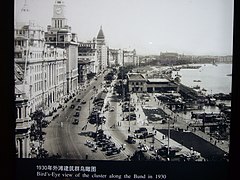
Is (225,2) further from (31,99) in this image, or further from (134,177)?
(31,99)

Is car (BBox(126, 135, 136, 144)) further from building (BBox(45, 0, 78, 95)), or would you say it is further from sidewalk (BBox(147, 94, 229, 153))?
building (BBox(45, 0, 78, 95))

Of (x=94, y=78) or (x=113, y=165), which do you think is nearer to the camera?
(x=113, y=165)

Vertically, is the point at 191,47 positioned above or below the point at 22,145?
above

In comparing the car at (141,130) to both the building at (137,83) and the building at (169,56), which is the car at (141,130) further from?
the building at (169,56)

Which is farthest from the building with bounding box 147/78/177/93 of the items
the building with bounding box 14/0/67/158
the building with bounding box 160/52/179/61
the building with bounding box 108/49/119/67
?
the building with bounding box 14/0/67/158

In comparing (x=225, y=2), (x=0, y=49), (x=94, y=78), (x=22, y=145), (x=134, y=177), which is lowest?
(x=134, y=177)

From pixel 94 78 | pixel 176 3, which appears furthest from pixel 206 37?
pixel 94 78
